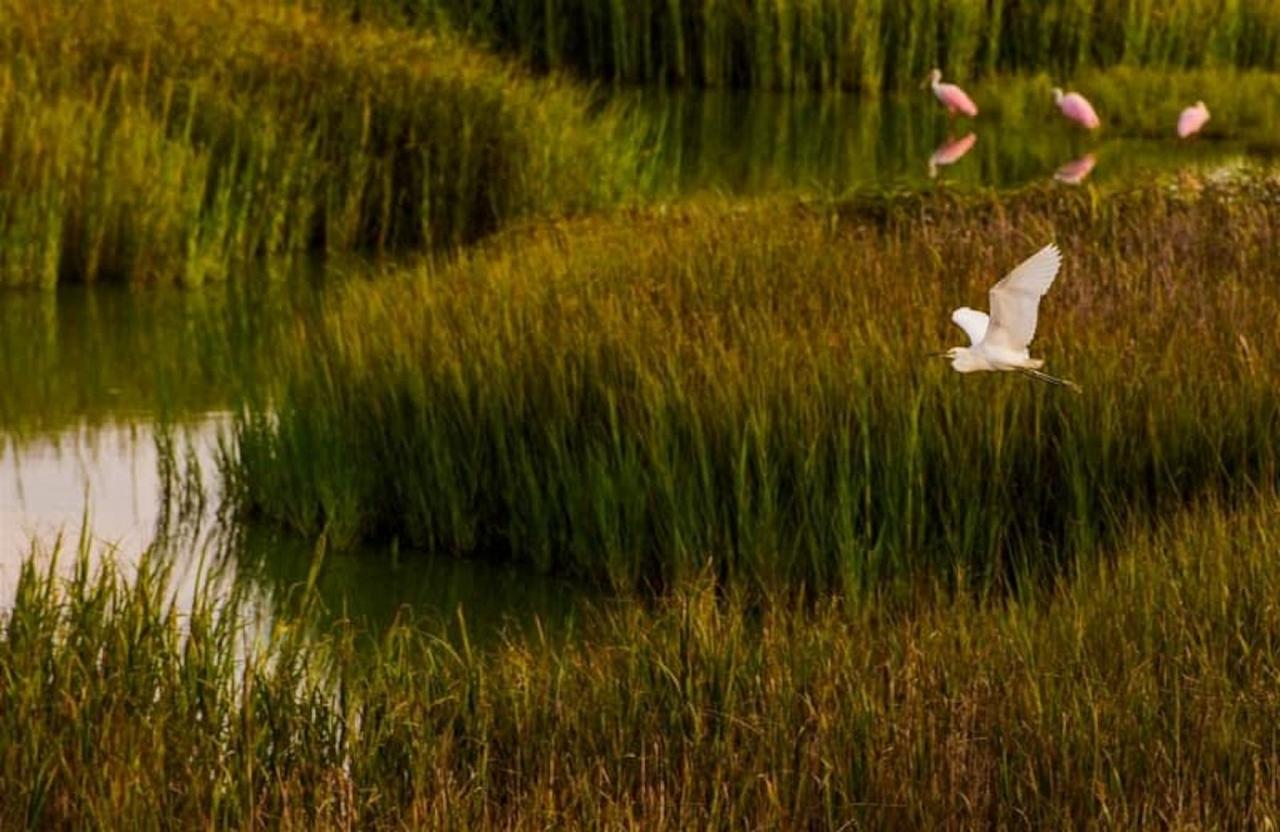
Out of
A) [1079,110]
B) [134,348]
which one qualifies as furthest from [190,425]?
[1079,110]

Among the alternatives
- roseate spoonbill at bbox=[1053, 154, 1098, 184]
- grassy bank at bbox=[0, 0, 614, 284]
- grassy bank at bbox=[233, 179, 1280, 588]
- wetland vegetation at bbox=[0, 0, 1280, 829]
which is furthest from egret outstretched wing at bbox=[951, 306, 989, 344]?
roseate spoonbill at bbox=[1053, 154, 1098, 184]

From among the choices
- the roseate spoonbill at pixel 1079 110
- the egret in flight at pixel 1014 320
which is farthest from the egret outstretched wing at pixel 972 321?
the roseate spoonbill at pixel 1079 110

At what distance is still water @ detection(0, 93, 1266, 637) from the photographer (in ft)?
25.8

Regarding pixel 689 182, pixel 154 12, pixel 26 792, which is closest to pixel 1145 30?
pixel 689 182

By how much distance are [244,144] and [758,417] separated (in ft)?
21.2

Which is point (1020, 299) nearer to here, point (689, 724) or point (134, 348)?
point (689, 724)

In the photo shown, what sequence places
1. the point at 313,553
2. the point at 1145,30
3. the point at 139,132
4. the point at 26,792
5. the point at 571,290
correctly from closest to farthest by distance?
the point at 26,792 < the point at 313,553 < the point at 571,290 < the point at 139,132 < the point at 1145,30

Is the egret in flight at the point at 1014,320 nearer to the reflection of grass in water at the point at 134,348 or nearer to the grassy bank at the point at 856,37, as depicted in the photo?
the reflection of grass in water at the point at 134,348

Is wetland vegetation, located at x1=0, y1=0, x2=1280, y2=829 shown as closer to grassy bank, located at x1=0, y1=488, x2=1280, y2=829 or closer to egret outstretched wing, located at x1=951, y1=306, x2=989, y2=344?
grassy bank, located at x1=0, y1=488, x2=1280, y2=829

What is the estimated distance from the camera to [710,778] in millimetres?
5121

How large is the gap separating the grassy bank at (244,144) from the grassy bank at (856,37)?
23.9ft

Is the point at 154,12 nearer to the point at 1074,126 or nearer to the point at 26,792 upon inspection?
the point at 1074,126

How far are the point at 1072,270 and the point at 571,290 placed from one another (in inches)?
71.5

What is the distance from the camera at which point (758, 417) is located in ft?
25.8
